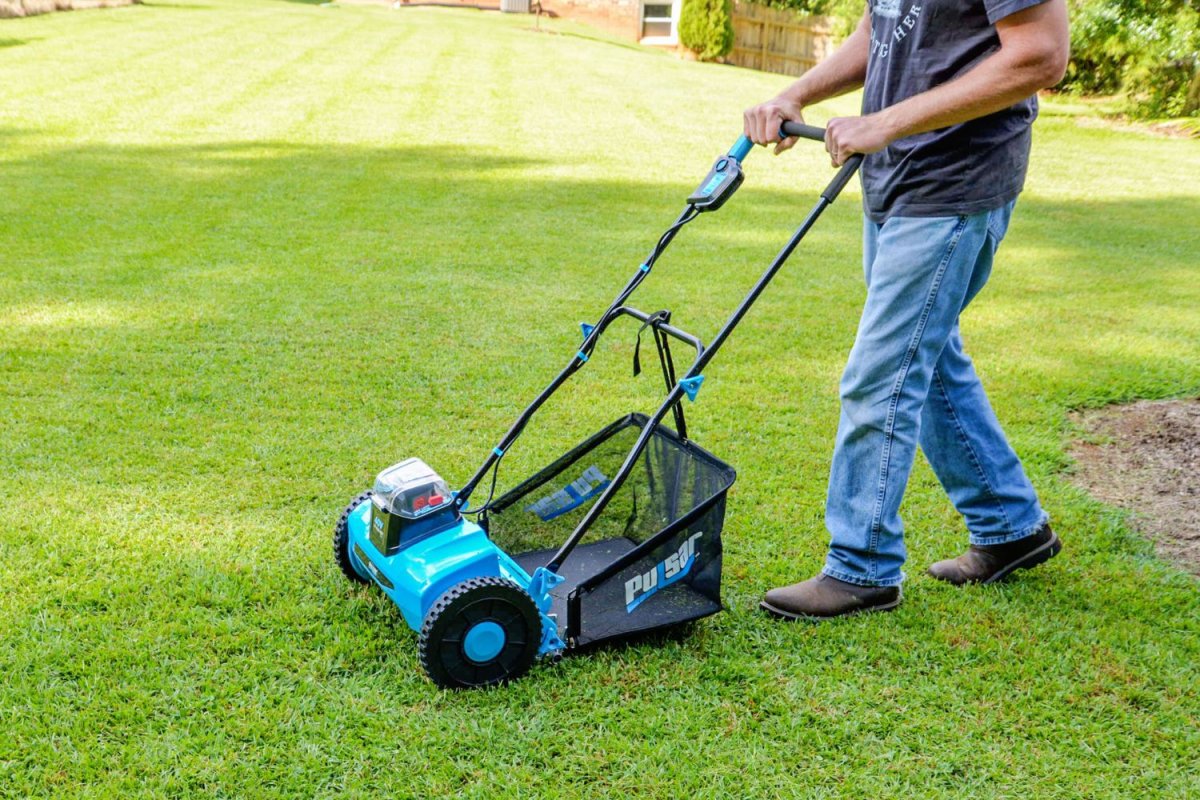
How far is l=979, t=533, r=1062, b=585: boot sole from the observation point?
2.64 m

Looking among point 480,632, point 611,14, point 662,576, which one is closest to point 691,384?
point 662,576

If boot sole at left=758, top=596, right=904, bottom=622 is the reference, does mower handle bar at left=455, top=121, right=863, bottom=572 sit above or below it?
above

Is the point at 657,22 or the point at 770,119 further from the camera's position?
the point at 657,22

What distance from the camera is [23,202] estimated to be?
604 cm

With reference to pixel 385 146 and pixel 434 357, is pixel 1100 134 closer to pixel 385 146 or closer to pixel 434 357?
pixel 385 146

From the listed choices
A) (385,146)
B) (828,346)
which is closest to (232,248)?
(828,346)

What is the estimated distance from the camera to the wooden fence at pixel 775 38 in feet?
69.6

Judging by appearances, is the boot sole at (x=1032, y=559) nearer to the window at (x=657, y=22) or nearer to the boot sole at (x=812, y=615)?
the boot sole at (x=812, y=615)

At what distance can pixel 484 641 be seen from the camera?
2.13 metres

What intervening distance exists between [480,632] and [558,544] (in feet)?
1.96

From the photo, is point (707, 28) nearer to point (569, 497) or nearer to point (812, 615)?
point (569, 497)

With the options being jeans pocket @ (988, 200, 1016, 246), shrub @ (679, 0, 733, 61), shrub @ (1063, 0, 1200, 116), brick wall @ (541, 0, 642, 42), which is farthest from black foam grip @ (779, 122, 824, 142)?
brick wall @ (541, 0, 642, 42)

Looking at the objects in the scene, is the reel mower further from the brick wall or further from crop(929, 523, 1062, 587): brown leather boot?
the brick wall

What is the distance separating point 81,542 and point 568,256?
3449 millimetres
